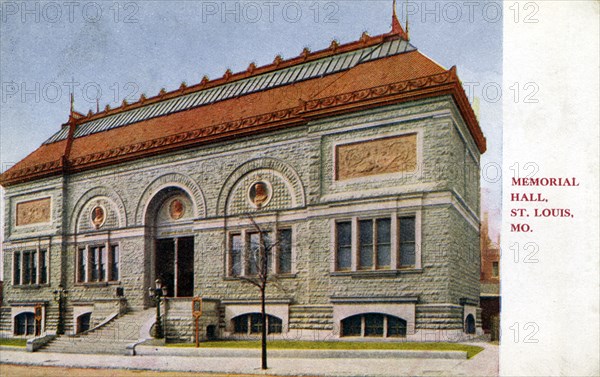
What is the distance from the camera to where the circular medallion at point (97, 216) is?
570 inches

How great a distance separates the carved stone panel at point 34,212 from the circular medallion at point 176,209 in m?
2.86

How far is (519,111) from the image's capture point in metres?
10.6

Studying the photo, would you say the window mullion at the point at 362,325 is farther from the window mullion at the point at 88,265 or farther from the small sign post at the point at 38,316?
the small sign post at the point at 38,316

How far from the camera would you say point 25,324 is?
14.9 m

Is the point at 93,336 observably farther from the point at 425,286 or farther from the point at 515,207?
the point at 515,207

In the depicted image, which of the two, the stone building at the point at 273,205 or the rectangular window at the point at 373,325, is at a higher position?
the stone building at the point at 273,205

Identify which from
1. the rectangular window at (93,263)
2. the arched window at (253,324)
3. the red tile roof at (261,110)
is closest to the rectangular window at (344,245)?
the arched window at (253,324)

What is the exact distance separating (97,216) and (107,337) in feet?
8.49

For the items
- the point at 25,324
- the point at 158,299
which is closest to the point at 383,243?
the point at 158,299

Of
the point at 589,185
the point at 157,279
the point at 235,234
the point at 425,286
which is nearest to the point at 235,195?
the point at 235,234

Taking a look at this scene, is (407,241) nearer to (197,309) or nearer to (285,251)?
(285,251)

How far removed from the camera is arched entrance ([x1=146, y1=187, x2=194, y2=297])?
1424 centimetres

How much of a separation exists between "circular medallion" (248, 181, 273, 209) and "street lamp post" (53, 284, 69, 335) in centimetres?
476

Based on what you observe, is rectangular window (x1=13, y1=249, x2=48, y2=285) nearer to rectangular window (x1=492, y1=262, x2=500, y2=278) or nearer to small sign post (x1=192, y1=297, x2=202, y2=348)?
small sign post (x1=192, y1=297, x2=202, y2=348)
